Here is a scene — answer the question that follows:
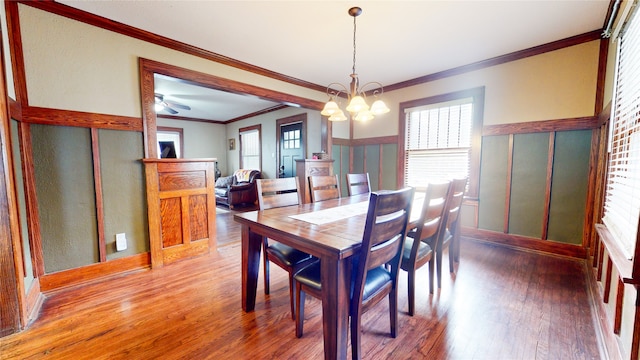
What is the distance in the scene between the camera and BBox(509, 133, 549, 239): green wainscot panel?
2.85 meters

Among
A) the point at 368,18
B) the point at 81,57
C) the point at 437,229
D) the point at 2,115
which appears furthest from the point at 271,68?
the point at 437,229

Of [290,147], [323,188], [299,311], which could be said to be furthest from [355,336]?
[290,147]

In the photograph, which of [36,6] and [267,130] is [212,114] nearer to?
[267,130]

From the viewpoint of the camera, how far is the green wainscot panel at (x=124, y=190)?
2.30 meters

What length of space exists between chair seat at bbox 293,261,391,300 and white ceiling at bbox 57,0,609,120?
2.05 metres

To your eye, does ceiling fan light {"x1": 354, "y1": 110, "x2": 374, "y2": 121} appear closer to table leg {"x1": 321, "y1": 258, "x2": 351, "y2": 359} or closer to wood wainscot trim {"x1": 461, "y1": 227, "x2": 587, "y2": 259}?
table leg {"x1": 321, "y1": 258, "x2": 351, "y2": 359}

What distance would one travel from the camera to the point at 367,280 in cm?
136

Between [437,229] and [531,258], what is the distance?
1.79 m

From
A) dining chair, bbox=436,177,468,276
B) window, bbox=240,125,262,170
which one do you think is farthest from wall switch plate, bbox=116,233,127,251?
window, bbox=240,125,262,170

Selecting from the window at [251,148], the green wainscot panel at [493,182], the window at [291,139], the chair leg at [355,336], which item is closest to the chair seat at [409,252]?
the chair leg at [355,336]

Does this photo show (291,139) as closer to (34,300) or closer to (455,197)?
(455,197)

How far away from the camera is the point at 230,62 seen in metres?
3.03

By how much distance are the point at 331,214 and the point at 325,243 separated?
0.65 meters

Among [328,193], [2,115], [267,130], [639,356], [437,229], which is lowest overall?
[639,356]
